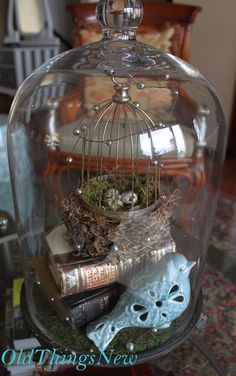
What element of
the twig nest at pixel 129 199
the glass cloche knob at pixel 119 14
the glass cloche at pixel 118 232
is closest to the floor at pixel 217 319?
the glass cloche at pixel 118 232

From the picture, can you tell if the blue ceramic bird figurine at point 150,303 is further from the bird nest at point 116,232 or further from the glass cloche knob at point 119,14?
the glass cloche knob at point 119,14

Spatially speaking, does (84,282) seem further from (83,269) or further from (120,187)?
(120,187)

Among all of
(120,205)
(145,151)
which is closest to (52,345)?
(120,205)

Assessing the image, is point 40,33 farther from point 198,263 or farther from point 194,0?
point 198,263

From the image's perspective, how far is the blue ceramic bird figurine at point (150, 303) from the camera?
25.0 inches

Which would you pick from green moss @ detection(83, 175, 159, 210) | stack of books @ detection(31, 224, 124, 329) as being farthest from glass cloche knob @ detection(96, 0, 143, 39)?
stack of books @ detection(31, 224, 124, 329)

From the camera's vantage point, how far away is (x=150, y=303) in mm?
635

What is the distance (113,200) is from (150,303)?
18 cm

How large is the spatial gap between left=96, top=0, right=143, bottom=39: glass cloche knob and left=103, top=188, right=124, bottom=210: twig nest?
27 cm

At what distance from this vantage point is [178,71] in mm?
757

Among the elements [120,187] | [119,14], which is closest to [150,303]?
[120,187]

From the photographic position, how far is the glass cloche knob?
25.1 inches

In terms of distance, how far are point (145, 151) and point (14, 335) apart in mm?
441

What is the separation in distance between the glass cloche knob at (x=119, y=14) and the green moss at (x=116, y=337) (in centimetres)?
49
